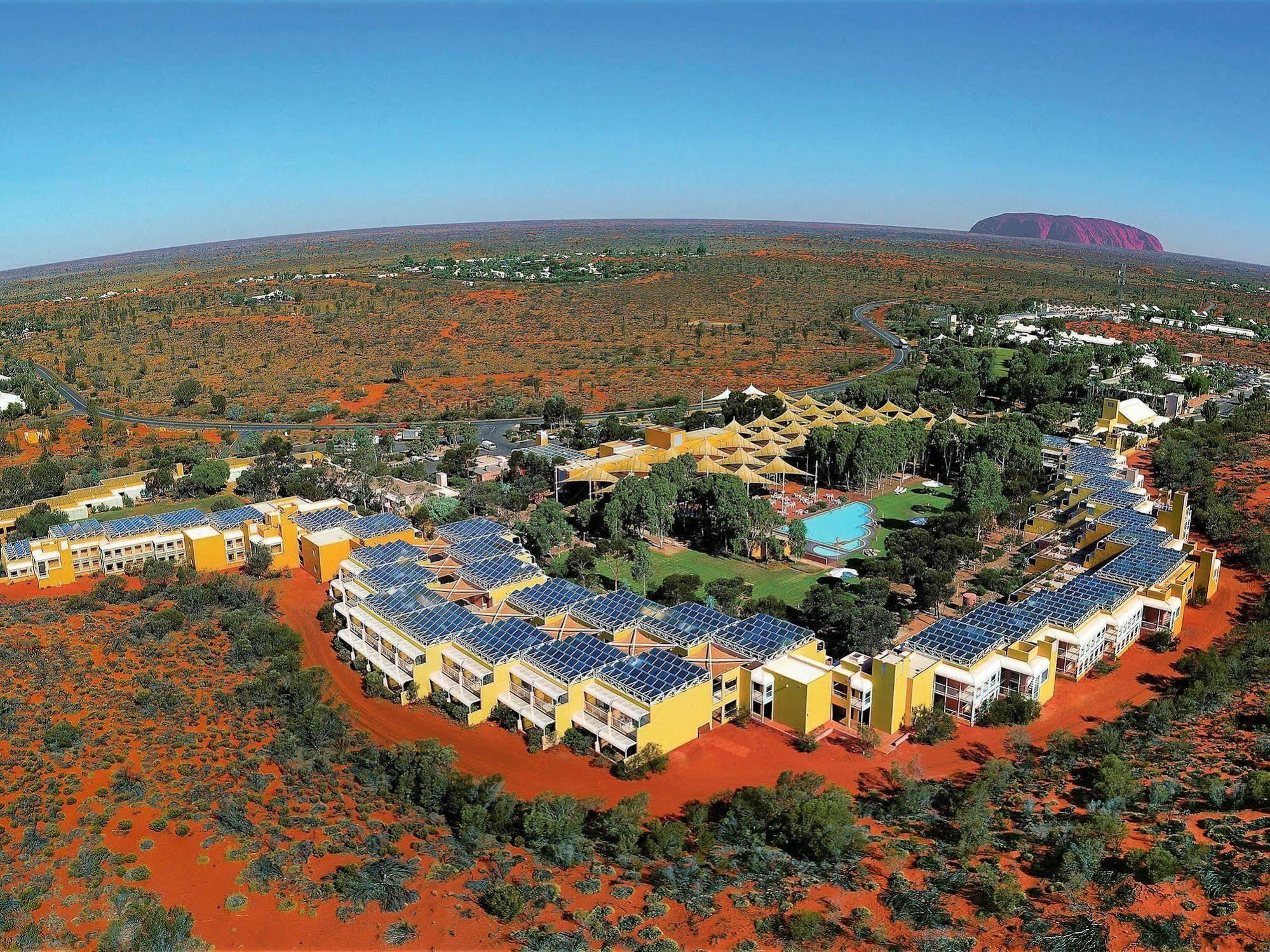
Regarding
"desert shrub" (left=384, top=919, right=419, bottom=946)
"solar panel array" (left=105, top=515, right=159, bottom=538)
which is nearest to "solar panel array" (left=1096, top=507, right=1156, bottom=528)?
"desert shrub" (left=384, top=919, right=419, bottom=946)

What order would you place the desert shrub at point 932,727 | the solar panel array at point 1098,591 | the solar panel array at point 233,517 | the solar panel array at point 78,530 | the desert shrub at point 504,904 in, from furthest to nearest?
the solar panel array at point 233,517 → the solar panel array at point 78,530 → the solar panel array at point 1098,591 → the desert shrub at point 932,727 → the desert shrub at point 504,904

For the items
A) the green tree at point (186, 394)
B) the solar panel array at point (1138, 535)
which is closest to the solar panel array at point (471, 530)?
the solar panel array at point (1138, 535)

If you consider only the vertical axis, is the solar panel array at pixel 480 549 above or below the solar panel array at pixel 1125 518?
below

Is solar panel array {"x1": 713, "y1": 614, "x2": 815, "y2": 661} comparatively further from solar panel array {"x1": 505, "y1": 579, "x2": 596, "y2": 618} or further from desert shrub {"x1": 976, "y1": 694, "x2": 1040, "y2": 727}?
desert shrub {"x1": 976, "y1": 694, "x2": 1040, "y2": 727}

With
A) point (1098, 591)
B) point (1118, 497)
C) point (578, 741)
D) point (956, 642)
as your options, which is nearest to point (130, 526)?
point (578, 741)

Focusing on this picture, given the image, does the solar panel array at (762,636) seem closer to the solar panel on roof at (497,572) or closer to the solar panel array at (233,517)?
the solar panel on roof at (497,572)

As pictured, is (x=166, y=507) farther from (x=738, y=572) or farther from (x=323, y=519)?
(x=738, y=572)
